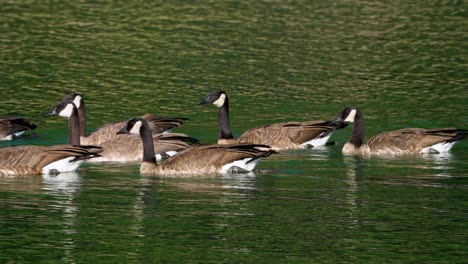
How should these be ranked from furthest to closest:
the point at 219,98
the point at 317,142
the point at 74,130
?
the point at 219,98
the point at 317,142
the point at 74,130

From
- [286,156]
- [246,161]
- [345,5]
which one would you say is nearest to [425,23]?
[345,5]

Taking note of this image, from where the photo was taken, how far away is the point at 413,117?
28.9 m

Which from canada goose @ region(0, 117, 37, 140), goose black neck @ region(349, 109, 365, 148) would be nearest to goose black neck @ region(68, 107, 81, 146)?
canada goose @ region(0, 117, 37, 140)

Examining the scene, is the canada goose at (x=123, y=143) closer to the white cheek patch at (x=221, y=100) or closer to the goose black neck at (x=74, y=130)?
the goose black neck at (x=74, y=130)

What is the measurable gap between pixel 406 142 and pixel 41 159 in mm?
6551

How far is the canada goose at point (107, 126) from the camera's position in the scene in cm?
2628

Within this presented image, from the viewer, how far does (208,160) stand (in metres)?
22.3

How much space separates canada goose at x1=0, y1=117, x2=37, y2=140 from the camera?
26781 mm

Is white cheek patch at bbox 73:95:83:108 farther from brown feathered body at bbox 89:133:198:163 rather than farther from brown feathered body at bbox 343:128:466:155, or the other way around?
brown feathered body at bbox 343:128:466:155

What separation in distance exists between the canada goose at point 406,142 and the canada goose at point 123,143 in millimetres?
3058

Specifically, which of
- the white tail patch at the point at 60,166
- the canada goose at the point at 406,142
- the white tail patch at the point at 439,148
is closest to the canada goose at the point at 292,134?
the canada goose at the point at 406,142

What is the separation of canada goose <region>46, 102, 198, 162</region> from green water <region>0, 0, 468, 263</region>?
1.77 feet

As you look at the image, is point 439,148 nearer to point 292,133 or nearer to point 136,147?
→ point 292,133

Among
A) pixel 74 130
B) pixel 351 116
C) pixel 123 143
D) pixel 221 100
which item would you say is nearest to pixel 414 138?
pixel 351 116
